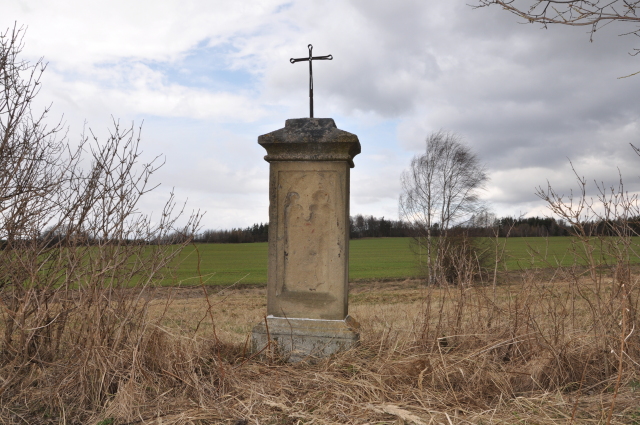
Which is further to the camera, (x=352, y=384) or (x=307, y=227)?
(x=307, y=227)

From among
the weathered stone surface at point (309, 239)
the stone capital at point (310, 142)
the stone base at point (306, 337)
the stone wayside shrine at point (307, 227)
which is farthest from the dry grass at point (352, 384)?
the stone capital at point (310, 142)

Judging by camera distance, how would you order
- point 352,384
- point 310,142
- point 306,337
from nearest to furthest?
point 352,384, point 306,337, point 310,142

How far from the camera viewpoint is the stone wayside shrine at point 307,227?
14.4 feet

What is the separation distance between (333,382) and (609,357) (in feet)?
7.35

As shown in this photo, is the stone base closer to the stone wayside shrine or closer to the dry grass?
the stone wayside shrine

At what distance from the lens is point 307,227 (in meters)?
4.48

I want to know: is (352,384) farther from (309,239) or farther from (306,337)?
(309,239)

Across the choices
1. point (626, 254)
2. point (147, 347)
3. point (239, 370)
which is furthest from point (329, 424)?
point (626, 254)

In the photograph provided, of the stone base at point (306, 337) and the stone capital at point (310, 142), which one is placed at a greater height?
the stone capital at point (310, 142)

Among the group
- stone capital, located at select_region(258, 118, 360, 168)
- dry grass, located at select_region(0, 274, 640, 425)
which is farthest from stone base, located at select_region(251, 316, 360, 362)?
stone capital, located at select_region(258, 118, 360, 168)

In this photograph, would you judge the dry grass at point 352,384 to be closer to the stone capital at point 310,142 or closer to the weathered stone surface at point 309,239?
the weathered stone surface at point 309,239

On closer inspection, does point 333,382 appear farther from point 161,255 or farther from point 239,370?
point 161,255

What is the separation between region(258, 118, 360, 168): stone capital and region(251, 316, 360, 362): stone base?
60.0 inches

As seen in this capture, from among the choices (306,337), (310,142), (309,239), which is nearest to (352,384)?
(306,337)
